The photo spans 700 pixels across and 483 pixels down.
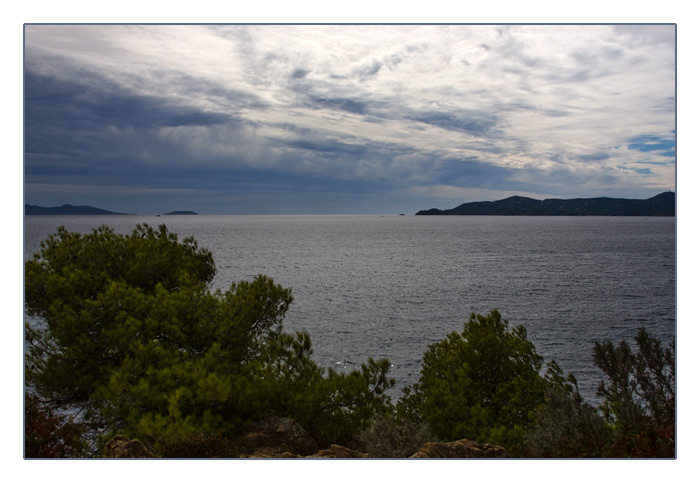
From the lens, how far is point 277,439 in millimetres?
7684

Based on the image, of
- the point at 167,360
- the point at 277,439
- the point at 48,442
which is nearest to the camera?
the point at 48,442

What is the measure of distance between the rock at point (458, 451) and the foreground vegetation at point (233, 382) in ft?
1.34

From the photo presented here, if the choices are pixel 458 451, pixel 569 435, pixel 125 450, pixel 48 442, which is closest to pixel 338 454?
pixel 458 451

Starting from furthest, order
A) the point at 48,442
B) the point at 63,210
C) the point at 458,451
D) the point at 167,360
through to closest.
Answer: the point at 63,210
the point at 167,360
the point at 48,442
the point at 458,451

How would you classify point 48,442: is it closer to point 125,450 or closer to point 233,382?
point 125,450

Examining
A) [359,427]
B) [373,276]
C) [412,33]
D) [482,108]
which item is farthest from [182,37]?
[373,276]

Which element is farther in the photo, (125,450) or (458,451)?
(458,451)

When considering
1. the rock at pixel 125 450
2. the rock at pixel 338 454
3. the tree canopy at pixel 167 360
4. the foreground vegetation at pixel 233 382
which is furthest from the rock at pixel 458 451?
the rock at pixel 125 450

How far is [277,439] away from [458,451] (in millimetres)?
2954

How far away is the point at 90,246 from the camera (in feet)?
34.3

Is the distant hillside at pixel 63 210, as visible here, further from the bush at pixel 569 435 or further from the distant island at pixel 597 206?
the distant island at pixel 597 206

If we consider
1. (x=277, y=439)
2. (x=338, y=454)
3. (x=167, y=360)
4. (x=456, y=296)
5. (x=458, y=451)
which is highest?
(x=167, y=360)

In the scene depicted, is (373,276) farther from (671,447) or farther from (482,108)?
(671,447)

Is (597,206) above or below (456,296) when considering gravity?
above
